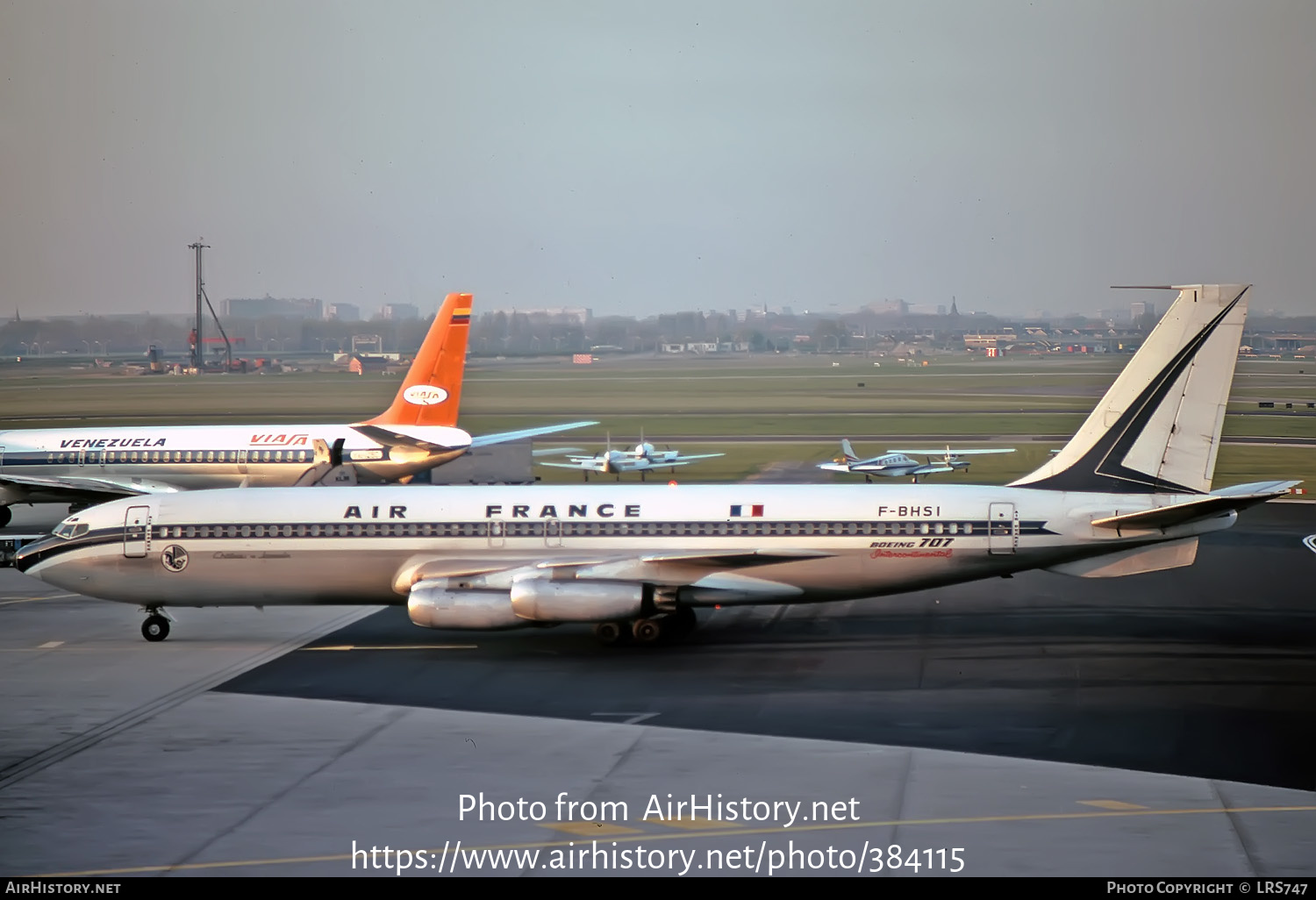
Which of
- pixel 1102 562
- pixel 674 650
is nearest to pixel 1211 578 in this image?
pixel 1102 562

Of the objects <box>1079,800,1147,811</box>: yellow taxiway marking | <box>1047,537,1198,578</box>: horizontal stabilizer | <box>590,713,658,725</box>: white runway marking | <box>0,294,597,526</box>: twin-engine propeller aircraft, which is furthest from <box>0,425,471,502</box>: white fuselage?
<box>1079,800,1147,811</box>: yellow taxiway marking

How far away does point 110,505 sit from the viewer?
106 feet

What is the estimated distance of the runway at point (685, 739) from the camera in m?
17.9

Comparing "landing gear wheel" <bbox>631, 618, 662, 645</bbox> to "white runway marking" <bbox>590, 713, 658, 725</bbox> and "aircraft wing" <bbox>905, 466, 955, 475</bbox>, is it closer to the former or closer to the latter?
"white runway marking" <bbox>590, 713, 658, 725</bbox>

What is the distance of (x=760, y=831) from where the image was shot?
18.4 m

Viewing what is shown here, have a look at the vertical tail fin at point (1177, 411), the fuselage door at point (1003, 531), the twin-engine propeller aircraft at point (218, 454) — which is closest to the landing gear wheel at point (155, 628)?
the fuselage door at point (1003, 531)

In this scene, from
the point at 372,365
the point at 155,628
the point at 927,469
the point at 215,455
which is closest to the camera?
the point at 155,628

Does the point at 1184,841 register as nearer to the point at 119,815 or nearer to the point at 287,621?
the point at 119,815

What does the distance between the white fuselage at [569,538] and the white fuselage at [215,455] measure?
73.3 feet

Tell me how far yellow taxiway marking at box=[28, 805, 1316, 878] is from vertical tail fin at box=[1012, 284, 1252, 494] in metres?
12.6

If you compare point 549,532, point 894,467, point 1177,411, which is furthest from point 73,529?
point 894,467

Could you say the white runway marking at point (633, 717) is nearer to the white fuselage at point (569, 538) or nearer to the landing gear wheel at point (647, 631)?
the white fuselage at point (569, 538)

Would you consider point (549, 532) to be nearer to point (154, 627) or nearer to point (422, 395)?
point (154, 627)

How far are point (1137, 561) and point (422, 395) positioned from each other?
114ft
